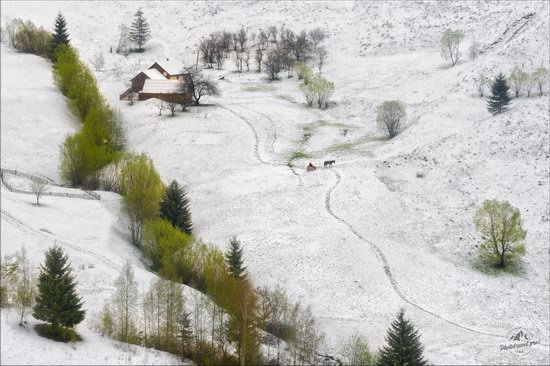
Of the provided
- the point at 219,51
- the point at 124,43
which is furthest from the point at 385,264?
the point at 124,43

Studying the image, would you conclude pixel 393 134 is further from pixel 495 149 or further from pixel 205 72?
pixel 205 72

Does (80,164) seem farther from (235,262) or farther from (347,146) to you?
(347,146)

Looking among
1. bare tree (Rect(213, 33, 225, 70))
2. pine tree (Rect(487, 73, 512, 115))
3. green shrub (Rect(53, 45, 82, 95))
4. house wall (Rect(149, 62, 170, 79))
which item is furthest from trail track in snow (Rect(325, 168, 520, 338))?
bare tree (Rect(213, 33, 225, 70))

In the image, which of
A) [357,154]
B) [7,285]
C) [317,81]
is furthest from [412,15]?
[7,285]

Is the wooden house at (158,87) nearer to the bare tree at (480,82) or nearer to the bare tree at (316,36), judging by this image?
the bare tree at (316,36)

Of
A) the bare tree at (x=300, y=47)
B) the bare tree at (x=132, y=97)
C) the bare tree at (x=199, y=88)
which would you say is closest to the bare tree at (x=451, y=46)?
the bare tree at (x=300, y=47)
